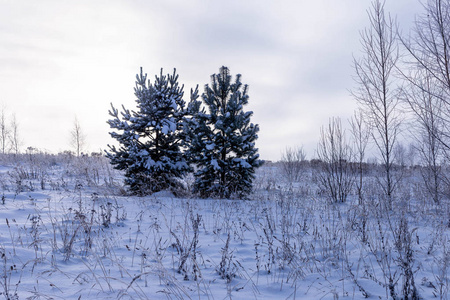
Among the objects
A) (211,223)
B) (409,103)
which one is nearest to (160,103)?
(211,223)

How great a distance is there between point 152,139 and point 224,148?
2353mm

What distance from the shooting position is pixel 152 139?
9.36 m

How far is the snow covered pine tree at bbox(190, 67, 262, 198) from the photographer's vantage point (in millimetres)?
8938

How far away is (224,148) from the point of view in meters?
9.18

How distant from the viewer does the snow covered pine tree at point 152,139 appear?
8930 millimetres

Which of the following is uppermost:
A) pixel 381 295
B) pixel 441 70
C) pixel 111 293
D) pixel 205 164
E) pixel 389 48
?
pixel 389 48

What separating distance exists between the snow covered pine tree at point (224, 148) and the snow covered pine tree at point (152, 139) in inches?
24.6

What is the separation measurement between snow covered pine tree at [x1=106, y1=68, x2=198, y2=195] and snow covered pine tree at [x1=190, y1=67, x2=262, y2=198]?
0.63m

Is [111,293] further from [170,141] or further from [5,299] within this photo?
[170,141]

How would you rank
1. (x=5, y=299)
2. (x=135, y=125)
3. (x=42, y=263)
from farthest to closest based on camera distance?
(x=135, y=125), (x=42, y=263), (x=5, y=299)

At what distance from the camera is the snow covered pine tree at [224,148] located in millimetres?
8938

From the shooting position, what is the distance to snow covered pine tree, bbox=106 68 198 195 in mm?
8930

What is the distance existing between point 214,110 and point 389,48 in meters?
5.27

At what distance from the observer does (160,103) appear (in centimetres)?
930
